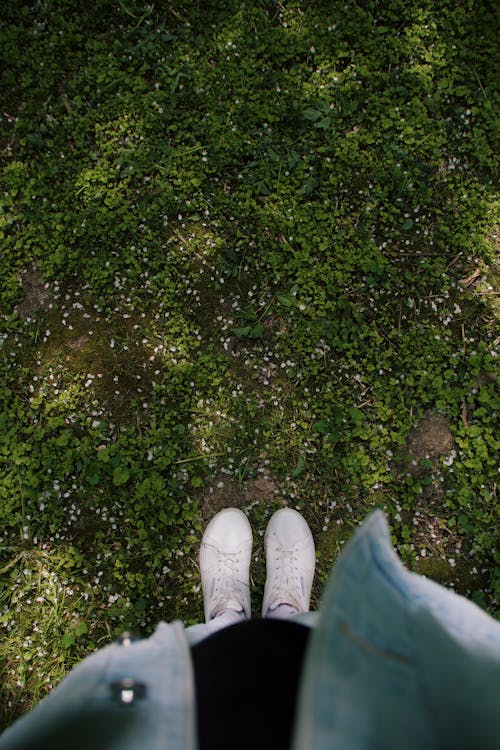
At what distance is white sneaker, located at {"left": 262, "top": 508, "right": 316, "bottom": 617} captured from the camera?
3322 millimetres

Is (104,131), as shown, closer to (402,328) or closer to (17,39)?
(17,39)

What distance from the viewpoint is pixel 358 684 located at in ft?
4.25

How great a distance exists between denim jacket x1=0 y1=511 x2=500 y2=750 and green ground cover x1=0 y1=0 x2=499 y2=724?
200cm

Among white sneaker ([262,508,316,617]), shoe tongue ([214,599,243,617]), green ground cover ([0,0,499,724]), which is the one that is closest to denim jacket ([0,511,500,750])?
shoe tongue ([214,599,243,617])

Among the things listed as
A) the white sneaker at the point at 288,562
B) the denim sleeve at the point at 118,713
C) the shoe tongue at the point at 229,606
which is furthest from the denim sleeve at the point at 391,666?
the shoe tongue at the point at 229,606

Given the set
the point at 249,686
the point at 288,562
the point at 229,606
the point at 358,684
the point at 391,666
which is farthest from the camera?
the point at 288,562

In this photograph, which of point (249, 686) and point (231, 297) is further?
point (231, 297)

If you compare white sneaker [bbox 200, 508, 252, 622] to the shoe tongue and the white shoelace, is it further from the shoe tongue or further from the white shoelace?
the white shoelace

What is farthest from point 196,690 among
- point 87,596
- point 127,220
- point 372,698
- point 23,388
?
point 127,220

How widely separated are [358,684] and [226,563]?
7.34 feet

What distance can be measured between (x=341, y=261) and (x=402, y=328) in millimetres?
682

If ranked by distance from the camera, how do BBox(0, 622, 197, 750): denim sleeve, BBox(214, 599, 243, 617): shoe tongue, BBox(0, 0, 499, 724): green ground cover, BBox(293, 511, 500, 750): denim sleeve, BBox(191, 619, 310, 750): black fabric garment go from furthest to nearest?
1. BBox(0, 0, 499, 724): green ground cover
2. BBox(214, 599, 243, 617): shoe tongue
3. BBox(191, 619, 310, 750): black fabric garment
4. BBox(0, 622, 197, 750): denim sleeve
5. BBox(293, 511, 500, 750): denim sleeve

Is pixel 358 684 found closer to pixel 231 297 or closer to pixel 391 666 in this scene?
pixel 391 666

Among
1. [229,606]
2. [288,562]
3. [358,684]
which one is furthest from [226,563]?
[358,684]
